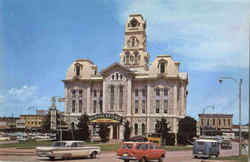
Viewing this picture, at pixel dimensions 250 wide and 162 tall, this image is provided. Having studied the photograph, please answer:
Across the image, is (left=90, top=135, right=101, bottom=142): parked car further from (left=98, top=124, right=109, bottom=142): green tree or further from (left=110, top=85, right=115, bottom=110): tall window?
(left=110, top=85, right=115, bottom=110): tall window

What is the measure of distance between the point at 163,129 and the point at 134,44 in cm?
3224

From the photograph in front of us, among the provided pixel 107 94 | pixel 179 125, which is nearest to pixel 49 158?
pixel 179 125

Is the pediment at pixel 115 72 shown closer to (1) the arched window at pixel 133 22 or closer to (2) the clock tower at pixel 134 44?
(2) the clock tower at pixel 134 44

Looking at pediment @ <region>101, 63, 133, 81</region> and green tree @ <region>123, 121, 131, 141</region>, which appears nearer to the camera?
green tree @ <region>123, 121, 131, 141</region>

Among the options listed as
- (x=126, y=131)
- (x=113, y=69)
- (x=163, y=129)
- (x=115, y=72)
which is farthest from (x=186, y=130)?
(x=113, y=69)

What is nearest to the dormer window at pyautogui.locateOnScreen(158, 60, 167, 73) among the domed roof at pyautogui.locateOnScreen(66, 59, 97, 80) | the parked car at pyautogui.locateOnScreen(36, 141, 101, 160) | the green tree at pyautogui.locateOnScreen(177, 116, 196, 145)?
the green tree at pyautogui.locateOnScreen(177, 116, 196, 145)

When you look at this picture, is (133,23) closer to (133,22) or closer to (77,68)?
(133,22)

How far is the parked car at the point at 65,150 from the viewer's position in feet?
98.5

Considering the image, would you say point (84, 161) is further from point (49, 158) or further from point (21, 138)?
point (21, 138)

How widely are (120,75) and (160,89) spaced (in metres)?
8.94

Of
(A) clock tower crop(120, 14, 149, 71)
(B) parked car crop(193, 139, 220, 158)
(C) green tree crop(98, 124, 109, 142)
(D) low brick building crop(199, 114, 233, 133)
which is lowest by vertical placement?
(D) low brick building crop(199, 114, 233, 133)

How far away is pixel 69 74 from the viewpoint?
8725cm

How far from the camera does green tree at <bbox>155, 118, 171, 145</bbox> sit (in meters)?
70.2

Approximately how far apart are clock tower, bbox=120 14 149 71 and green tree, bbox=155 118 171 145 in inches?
1032
